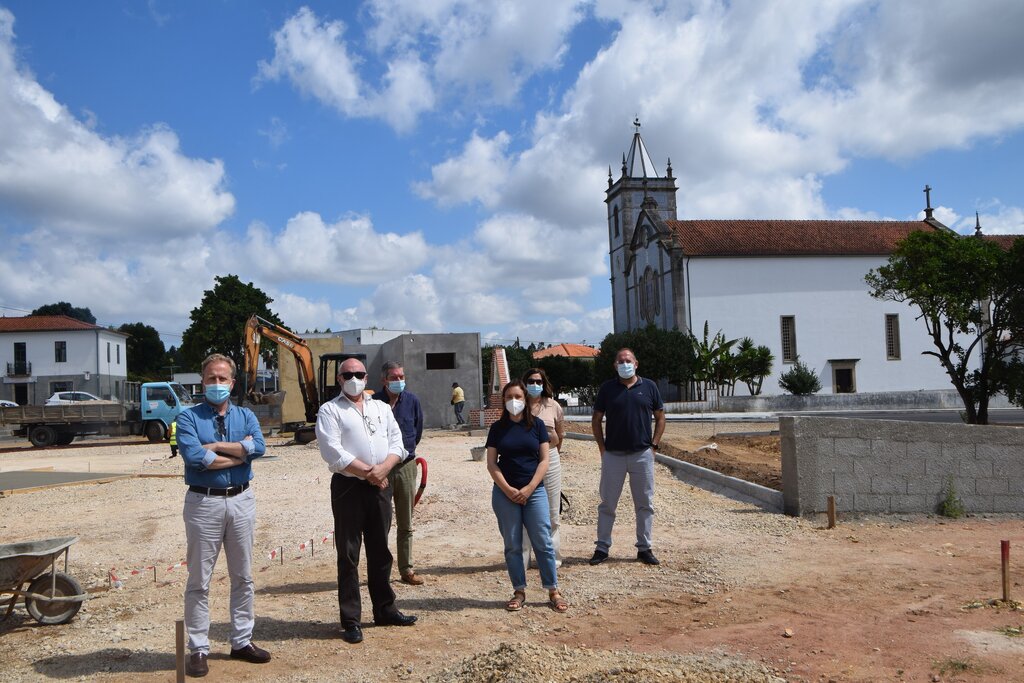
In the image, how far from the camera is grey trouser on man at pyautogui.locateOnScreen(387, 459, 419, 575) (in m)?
6.86

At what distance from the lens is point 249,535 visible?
17.3 ft

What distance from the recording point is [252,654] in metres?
5.14

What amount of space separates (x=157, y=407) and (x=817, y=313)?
39.7 meters

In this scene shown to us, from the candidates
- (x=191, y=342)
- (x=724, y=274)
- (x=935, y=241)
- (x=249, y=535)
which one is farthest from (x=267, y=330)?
(x=191, y=342)

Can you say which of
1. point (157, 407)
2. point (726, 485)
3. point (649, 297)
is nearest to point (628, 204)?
point (649, 297)

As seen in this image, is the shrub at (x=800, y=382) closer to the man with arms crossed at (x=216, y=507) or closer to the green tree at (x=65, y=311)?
the man with arms crossed at (x=216, y=507)

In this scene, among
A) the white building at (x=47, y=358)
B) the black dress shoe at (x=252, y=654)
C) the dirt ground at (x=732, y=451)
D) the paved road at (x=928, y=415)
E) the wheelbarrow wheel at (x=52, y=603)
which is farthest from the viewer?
the white building at (x=47, y=358)

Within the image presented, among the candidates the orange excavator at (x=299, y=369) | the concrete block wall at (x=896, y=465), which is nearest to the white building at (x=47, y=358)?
the orange excavator at (x=299, y=369)

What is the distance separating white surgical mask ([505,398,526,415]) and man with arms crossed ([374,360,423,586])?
3.12 feet

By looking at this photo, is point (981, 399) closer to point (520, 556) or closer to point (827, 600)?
point (827, 600)

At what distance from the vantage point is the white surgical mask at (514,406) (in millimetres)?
6353

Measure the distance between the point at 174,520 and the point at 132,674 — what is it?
6015 millimetres

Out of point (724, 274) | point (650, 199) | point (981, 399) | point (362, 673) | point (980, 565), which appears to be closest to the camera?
point (362, 673)

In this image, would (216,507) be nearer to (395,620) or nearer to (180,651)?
(180,651)
